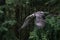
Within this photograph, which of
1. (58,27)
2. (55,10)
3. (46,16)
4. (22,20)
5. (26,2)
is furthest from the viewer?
(22,20)

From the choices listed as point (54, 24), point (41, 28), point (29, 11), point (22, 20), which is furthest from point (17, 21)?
point (54, 24)

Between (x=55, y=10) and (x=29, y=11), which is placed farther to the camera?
(x=29, y=11)

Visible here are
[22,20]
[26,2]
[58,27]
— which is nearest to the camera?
[58,27]

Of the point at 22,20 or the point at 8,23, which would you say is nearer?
the point at 8,23

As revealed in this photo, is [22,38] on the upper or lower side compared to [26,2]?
lower

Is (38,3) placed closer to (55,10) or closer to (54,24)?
(55,10)

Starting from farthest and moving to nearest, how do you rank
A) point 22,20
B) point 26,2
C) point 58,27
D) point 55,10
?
point 22,20, point 26,2, point 55,10, point 58,27

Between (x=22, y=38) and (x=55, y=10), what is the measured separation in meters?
0.88

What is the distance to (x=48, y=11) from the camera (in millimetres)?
3135

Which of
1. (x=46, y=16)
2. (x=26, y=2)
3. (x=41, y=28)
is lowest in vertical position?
(x=41, y=28)

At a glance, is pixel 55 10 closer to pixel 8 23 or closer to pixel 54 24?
pixel 54 24

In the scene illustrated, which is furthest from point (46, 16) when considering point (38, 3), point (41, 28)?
point (38, 3)

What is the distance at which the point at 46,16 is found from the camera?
2.79 meters

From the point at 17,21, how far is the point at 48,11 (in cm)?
66
